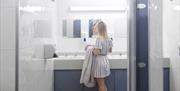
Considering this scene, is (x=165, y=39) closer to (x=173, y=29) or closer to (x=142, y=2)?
(x=173, y=29)

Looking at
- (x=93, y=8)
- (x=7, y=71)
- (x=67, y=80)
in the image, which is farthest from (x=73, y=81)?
(x=7, y=71)

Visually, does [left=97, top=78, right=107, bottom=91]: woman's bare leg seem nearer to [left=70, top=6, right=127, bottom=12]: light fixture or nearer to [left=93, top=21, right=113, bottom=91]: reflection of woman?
[left=93, top=21, right=113, bottom=91]: reflection of woman

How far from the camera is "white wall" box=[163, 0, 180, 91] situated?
2.47 metres

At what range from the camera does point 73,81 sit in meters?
3.24

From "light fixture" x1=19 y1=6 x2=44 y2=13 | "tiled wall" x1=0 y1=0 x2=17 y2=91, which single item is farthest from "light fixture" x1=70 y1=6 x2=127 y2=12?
"tiled wall" x1=0 y1=0 x2=17 y2=91

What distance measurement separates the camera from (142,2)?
2.17 m

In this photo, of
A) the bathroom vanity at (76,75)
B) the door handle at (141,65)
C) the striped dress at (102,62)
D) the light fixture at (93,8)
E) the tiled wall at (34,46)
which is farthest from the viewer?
the light fixture at (93,8)

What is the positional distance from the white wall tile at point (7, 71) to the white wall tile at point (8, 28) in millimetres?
54

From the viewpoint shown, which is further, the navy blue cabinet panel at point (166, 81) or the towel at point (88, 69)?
the towel at point (88, 69)

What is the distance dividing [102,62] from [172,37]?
85cm

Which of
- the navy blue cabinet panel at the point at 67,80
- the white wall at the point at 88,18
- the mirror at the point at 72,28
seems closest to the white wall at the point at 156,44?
the navy blue cabinet panel at the point at 67,80

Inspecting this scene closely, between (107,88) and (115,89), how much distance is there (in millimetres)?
101

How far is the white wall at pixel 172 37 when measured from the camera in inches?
97.3

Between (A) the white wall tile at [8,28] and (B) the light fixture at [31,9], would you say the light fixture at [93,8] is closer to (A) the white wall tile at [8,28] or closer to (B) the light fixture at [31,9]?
(B) the light fixture at [31,9]
